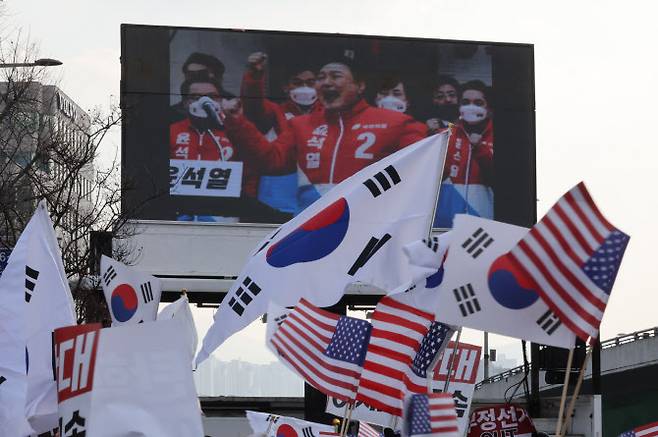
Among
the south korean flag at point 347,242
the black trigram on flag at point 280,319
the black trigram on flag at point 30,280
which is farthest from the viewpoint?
the black trigram on flag at point 30,280

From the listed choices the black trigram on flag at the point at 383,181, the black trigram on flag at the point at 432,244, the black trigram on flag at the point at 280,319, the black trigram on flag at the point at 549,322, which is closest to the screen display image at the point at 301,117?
the black trigram on flag at the point at 280,319

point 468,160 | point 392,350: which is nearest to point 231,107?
point 468,160

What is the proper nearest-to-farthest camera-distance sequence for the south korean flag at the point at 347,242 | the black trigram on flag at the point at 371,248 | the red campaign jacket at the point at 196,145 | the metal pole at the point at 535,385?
1. the south korean flag at the point at 347,242
2. the black trigram on flag at the point at 371,248
3. the metal pole at the point at 535,385
4. the red campaign jacket at the point at 196,145

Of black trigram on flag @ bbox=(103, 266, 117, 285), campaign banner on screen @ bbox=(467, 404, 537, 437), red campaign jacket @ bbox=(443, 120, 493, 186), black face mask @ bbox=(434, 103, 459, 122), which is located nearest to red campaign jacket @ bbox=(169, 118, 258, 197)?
black face mask @ bbox=(434, 103, 459, 122)

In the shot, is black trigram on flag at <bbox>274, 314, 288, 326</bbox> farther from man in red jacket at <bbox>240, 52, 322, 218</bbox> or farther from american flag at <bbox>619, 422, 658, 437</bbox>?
man in red jacket at <bbox>240, 52, 322, 218</bbox>

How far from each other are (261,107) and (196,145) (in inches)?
54.6

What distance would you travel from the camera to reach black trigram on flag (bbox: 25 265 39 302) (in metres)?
14.8

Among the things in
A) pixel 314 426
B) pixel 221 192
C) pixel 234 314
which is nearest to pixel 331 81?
pixel 221 192

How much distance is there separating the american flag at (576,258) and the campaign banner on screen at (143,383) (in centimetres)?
205

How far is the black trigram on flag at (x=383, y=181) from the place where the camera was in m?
13.9

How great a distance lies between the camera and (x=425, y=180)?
13.7 m

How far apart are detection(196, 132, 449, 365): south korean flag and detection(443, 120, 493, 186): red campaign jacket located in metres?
18.9

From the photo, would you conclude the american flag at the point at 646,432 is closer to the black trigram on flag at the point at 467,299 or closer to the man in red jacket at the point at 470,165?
the black trigram on flag at the point at 467,299

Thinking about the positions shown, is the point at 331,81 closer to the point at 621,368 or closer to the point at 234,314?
the point at 621,368
